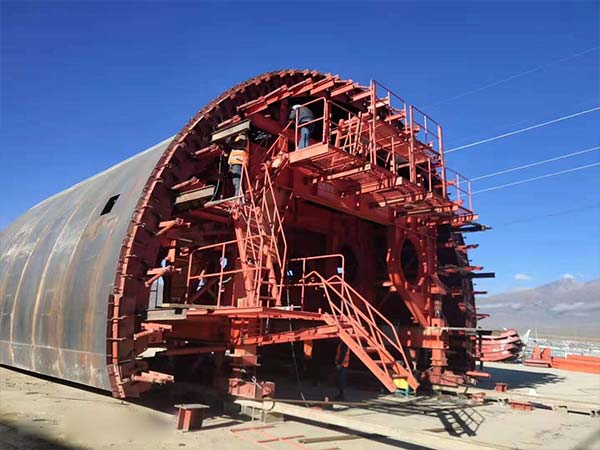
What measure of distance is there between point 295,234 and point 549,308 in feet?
438

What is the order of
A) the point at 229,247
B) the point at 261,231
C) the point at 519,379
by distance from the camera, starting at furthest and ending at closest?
the point at 519,379 → the point at 229,247 → the point at 261,231

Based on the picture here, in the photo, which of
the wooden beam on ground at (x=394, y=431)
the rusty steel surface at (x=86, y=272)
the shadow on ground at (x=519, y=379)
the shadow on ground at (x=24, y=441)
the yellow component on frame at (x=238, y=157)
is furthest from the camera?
the shadow on ground at (x=519, y=379)

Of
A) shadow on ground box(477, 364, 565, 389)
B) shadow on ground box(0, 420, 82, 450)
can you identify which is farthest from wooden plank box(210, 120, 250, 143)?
shadow on ground box(477, 364, 565, 389)

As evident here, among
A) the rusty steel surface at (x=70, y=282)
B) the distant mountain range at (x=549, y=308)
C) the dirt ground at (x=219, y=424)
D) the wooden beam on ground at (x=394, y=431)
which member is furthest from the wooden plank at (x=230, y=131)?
the distant mountain range at (x=549, y=308)

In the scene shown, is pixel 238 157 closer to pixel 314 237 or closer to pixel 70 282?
pixel 70 282

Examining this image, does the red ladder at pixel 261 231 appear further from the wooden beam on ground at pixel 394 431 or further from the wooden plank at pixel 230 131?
the wooden beam on ground at pixel 394 431

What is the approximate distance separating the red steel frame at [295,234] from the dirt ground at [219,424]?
0.89m

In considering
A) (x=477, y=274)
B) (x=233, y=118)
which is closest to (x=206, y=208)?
(x=233, y=118)

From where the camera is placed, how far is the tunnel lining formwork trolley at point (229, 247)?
29.8 feet

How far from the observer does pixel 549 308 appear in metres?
129

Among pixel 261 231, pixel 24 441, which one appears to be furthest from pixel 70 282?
pixel 261 231

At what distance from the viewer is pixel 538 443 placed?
8445mm

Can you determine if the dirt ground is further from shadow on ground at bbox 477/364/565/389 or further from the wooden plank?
the wooden plank

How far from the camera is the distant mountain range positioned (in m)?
104
